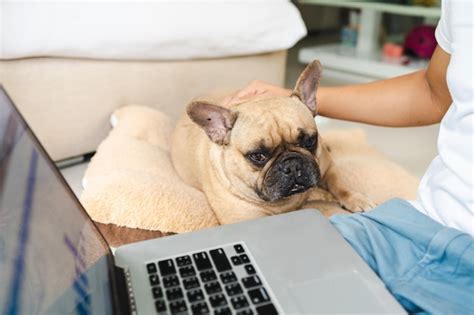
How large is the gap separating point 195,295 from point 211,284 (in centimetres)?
2

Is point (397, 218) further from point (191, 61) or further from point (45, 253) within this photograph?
point (191, 61)

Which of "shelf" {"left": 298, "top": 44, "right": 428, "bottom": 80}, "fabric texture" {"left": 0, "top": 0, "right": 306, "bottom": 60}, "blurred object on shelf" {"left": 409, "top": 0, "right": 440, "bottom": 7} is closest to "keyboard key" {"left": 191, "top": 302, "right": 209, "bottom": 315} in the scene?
"fabric texture" {"left": 0, "top": 0, "right": 306, "bottom": 60}

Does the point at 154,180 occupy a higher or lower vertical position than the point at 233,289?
lower

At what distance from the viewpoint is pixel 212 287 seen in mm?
565

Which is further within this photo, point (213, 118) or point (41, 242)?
point (213, 118)

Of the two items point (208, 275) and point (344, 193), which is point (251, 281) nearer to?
point (208, 275)

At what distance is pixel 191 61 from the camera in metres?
1.52

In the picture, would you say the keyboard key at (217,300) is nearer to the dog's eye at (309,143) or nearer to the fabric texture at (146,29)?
the dog's eye at (309,143)

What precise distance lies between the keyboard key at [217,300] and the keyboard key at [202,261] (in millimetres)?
49

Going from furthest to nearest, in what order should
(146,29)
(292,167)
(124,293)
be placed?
(146,29) → (292,167) → (124,293)

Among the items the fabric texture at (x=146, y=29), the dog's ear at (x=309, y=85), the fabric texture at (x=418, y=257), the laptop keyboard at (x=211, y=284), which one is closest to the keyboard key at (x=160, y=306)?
the laptop keyboard at (x=211, y=284)

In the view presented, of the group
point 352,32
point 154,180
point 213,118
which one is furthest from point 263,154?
point 352,32

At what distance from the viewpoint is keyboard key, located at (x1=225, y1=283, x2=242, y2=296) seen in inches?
21.9

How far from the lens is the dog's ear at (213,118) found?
1.00 m
